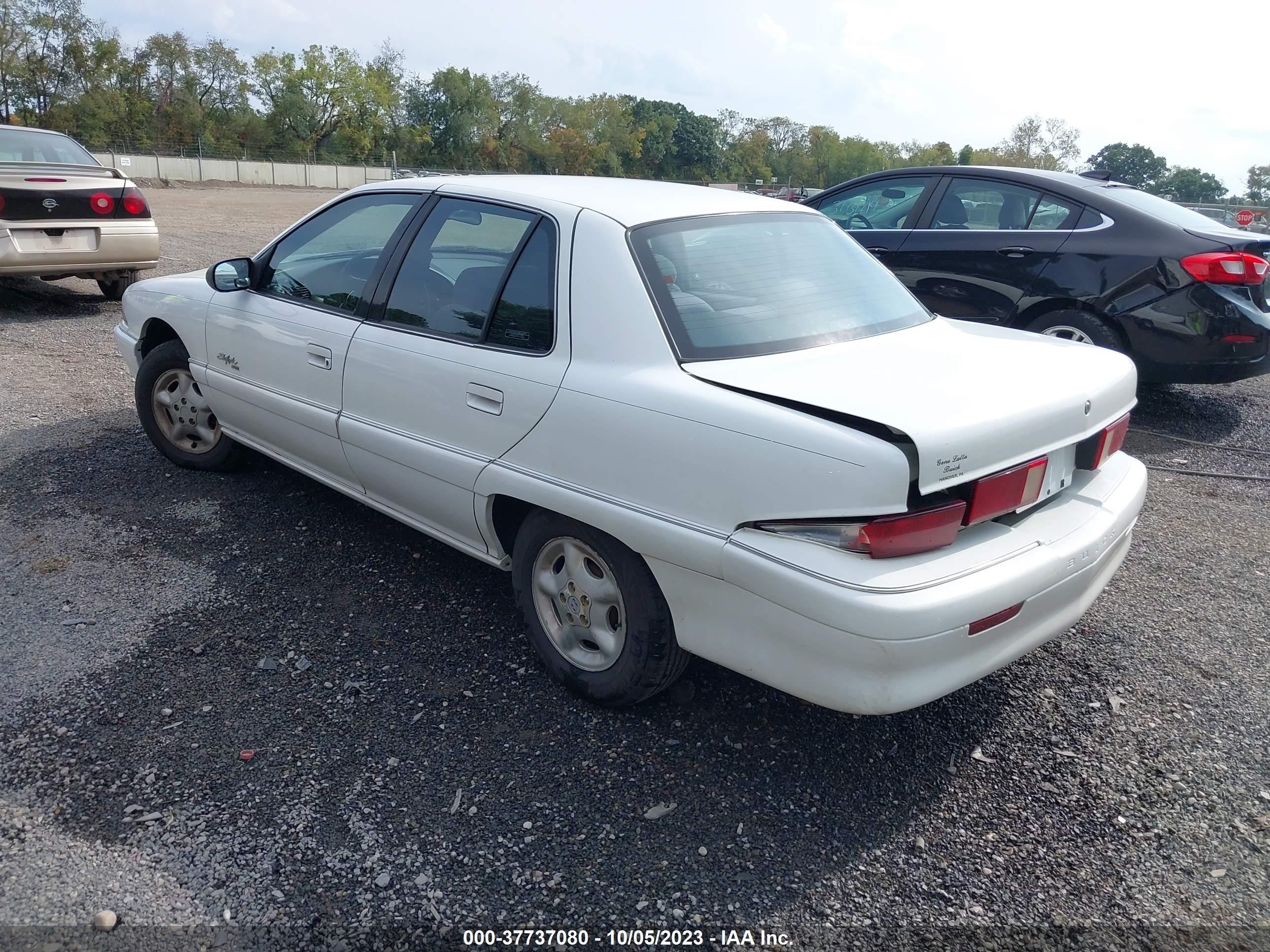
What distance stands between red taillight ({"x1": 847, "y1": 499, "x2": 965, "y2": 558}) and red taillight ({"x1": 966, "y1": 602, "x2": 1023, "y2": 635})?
0.22 m

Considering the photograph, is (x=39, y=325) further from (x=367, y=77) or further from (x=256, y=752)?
(x=367, y=77)

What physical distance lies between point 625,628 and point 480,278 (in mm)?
1351

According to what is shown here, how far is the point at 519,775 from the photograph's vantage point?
9.03ft

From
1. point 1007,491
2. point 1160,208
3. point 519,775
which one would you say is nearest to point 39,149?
point 519,775

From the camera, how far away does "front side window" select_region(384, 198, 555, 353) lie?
3146 millimetres

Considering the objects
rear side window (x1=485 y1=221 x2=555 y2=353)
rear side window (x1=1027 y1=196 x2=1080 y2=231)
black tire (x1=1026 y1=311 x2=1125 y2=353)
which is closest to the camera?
rear side window (x1=485 y1=221 x2=555 y2=353)

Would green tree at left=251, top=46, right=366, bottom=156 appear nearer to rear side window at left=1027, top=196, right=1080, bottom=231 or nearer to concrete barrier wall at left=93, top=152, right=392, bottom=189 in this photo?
concrete barrier wall at left=93, top=152, right=392, bottom=189

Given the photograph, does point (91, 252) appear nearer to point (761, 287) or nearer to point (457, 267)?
point (457, 267)

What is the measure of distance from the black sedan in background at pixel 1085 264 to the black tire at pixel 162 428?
4.63 m

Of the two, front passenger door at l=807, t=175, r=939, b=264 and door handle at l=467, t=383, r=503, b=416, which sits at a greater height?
front passenger door at l=807, t=175, r=939, b=264

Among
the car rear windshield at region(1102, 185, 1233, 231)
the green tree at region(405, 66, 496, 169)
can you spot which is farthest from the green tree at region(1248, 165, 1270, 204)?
the green tree at region(405, 66, 496, 169)

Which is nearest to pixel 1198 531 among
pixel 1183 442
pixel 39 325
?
pixel 1183 442

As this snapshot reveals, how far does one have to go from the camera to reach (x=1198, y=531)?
4664 millimetres

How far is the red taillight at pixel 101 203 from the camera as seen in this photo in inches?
342
